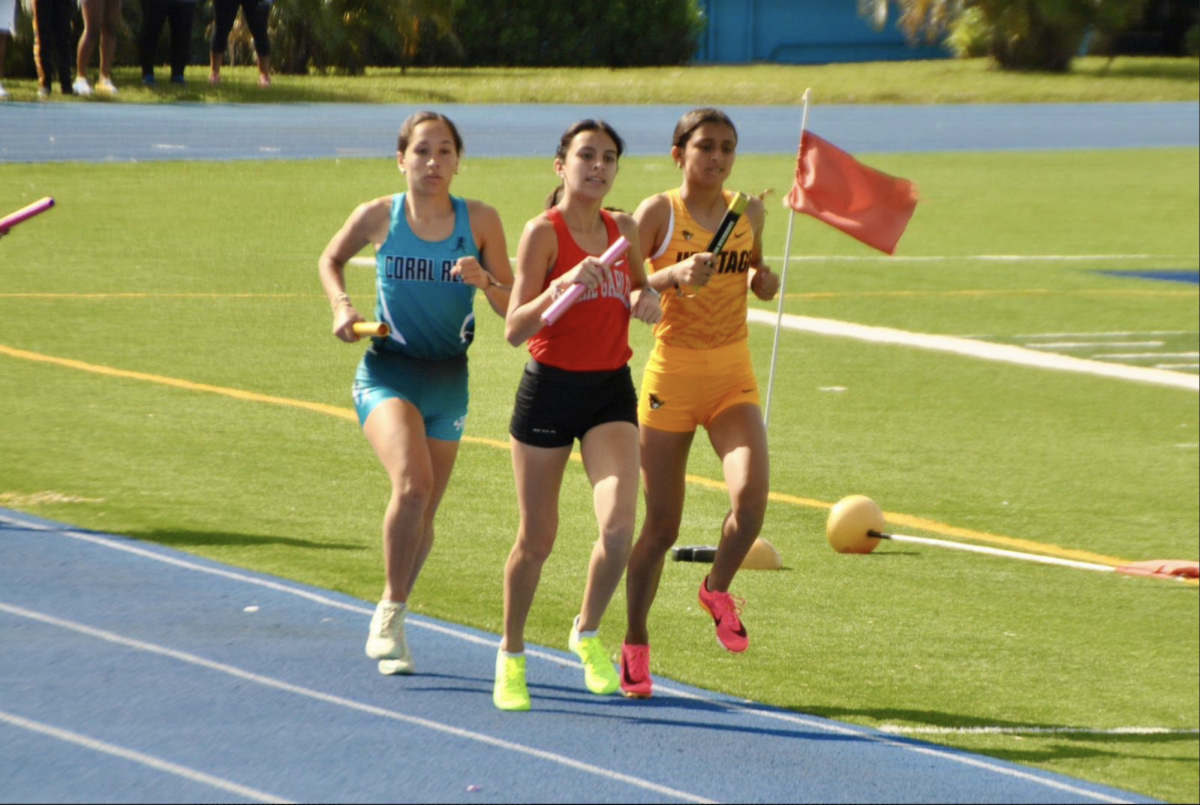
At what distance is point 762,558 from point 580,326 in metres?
2.61

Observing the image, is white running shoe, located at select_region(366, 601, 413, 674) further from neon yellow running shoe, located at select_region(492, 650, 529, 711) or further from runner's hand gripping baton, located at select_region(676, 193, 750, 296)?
runner's hand gripping baton, located at select_region(676, 193, 750, 296)

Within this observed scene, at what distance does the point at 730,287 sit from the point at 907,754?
1.75 meters

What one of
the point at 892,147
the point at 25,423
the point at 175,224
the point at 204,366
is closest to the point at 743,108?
the point at 892,147

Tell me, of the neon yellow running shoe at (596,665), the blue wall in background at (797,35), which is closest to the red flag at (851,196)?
the neon yellow running shoe at (596,665)

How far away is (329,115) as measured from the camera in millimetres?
23828

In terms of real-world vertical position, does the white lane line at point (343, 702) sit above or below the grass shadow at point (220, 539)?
above

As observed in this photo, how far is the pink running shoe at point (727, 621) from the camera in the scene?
6816 mm

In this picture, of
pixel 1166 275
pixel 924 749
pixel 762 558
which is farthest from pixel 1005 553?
pixel 1166 275

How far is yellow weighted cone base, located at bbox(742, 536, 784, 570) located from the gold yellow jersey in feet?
5.86

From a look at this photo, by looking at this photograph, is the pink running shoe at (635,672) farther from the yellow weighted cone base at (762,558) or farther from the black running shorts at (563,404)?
the yellow weighted cone base at (762,558)

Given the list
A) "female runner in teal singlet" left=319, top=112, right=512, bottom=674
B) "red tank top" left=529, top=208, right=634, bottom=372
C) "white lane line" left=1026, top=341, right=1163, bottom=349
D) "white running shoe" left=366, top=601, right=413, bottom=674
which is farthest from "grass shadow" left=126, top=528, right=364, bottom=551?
"white lane line" left=1026, top=341, right=1163, bottom=349

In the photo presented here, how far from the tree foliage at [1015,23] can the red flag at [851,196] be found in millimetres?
36024

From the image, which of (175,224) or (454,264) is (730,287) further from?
(175,224)

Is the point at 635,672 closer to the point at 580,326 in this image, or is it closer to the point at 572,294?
the point at 580,326
